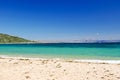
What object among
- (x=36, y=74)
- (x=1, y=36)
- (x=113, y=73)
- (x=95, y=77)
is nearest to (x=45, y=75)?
(x=36, y=74)

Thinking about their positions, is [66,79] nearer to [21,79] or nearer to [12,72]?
[21,79]

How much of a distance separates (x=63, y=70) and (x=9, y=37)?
18729cm

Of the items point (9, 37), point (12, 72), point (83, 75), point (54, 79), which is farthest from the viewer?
point (9, 37)

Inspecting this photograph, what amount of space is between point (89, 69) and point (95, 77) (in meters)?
1.81

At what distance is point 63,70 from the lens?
38.7 ft

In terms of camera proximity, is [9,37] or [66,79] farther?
[9,37]

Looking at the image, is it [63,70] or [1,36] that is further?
[1,36]

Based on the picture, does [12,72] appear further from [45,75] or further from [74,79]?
[74,79]

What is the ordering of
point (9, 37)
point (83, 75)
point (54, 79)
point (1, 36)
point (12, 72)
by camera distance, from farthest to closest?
point (9, 37), point (1, 36), point (12, 72), point (83, 75), point (54, 79)

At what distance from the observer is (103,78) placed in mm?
10031

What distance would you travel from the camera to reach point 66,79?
394 inches

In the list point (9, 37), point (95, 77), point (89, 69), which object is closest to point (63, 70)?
point (89, 69)

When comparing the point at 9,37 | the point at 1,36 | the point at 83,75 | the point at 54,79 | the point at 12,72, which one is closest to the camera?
the point at 54,79

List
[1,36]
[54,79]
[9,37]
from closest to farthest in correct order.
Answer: [54,79], [1,36], [9,37]
